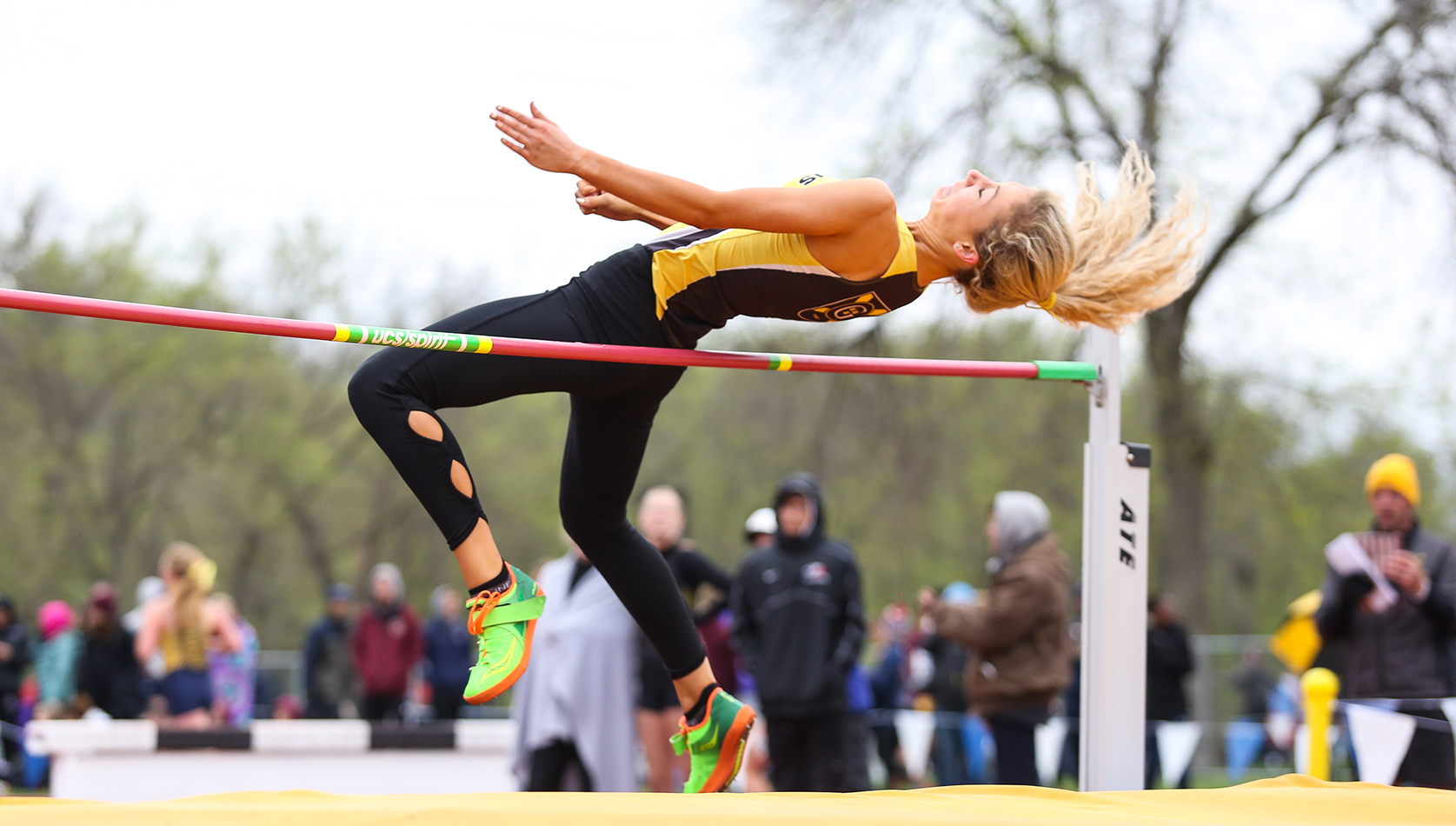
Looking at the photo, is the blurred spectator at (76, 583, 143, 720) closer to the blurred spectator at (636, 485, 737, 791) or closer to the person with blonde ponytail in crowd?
the person with blonde ponytail in crowd

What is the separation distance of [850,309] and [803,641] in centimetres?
268

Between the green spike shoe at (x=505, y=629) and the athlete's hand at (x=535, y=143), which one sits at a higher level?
the athlete's hand at (x=535, y=143)

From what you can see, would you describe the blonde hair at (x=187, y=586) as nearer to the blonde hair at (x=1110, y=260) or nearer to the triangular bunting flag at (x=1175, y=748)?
the blonde hair at (x=1110, y=260)

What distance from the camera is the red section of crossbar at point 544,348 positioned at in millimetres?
2383

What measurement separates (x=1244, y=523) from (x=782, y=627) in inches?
575

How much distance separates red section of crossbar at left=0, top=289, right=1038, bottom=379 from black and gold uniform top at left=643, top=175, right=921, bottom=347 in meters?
0.10

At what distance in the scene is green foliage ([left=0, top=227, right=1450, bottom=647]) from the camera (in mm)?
13641

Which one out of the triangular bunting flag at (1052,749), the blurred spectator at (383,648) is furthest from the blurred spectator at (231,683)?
the triangular bunting flag at (1052,749)

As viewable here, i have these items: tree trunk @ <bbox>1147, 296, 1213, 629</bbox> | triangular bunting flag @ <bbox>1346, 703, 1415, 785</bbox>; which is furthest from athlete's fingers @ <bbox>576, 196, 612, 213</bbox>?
tree trunk @ <bbox>1147, 296, 1213, 629</bbox>

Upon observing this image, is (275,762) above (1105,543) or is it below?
below

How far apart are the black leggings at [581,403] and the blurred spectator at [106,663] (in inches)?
279

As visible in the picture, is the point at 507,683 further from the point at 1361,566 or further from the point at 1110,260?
the point at 1361,566

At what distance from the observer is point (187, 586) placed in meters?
7.50

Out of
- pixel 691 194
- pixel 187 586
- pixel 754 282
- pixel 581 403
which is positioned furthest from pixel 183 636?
pixel 691 194
